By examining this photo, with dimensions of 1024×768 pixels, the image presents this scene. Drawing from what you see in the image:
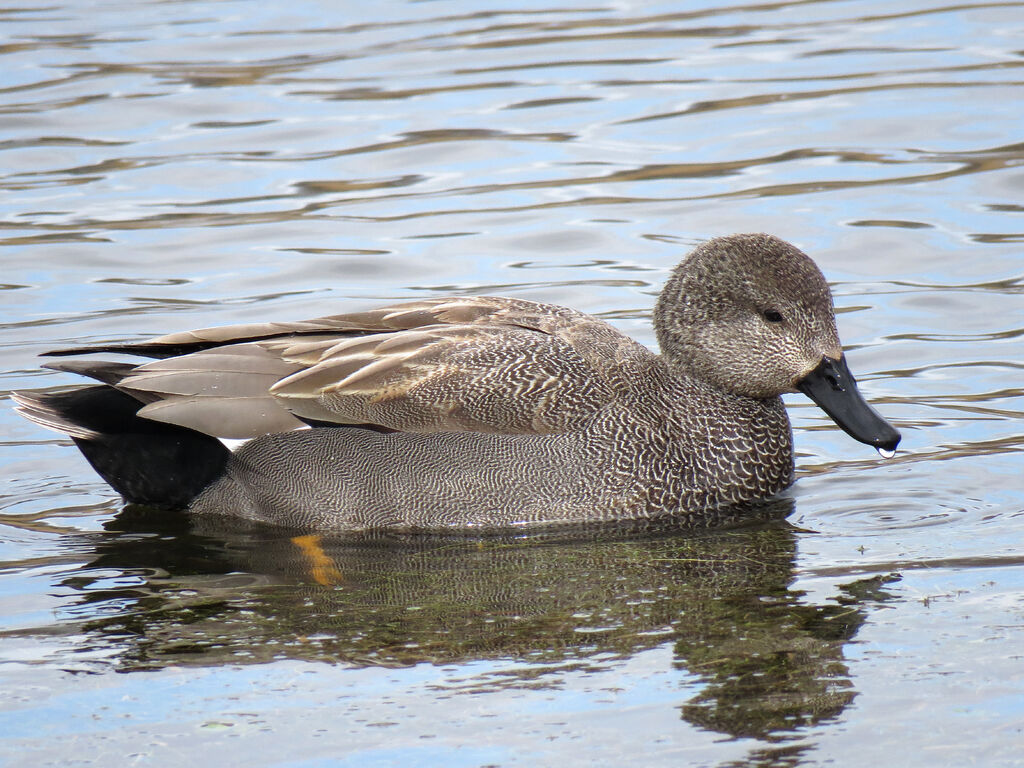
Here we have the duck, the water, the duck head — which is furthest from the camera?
the duck head

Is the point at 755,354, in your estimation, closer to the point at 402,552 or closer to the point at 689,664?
the point at 402,552

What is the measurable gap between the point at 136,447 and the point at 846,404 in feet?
9.85

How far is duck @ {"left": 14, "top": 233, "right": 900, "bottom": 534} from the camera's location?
6.46 meters

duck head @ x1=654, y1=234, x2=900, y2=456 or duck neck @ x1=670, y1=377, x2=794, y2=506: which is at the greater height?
duck head @ x1=654, y1=234, x2=900, y2=456

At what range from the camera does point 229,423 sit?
6.54 meters

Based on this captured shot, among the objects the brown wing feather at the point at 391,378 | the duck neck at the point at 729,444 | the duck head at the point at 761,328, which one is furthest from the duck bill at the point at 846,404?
the brown wing feather at the point at 391,378

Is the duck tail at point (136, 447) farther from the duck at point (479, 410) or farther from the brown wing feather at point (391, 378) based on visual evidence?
the brown wing feather at point (391, 378)

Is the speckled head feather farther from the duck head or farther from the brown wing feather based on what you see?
the brown wing feather

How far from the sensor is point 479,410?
6.45 metres

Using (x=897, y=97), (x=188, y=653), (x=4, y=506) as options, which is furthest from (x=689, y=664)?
(x=897, y=97)

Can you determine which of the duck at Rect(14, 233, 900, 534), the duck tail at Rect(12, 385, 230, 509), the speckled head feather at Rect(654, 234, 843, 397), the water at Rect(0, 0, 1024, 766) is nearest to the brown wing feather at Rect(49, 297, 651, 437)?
the duck at Rect(14, 233, 900, 534)

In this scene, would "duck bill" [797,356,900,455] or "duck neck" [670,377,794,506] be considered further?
"duck neck" [670,377,794,506]

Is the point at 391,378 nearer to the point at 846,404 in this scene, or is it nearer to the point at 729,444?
the point at 729,444

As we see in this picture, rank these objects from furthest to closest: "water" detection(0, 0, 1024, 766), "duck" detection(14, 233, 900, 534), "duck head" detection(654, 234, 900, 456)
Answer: "duck head" detection(654, 234, 900, 456)
"duck" detection(14, 233, 900, 534)
"water" detection(0, 0, 1024, 766)
